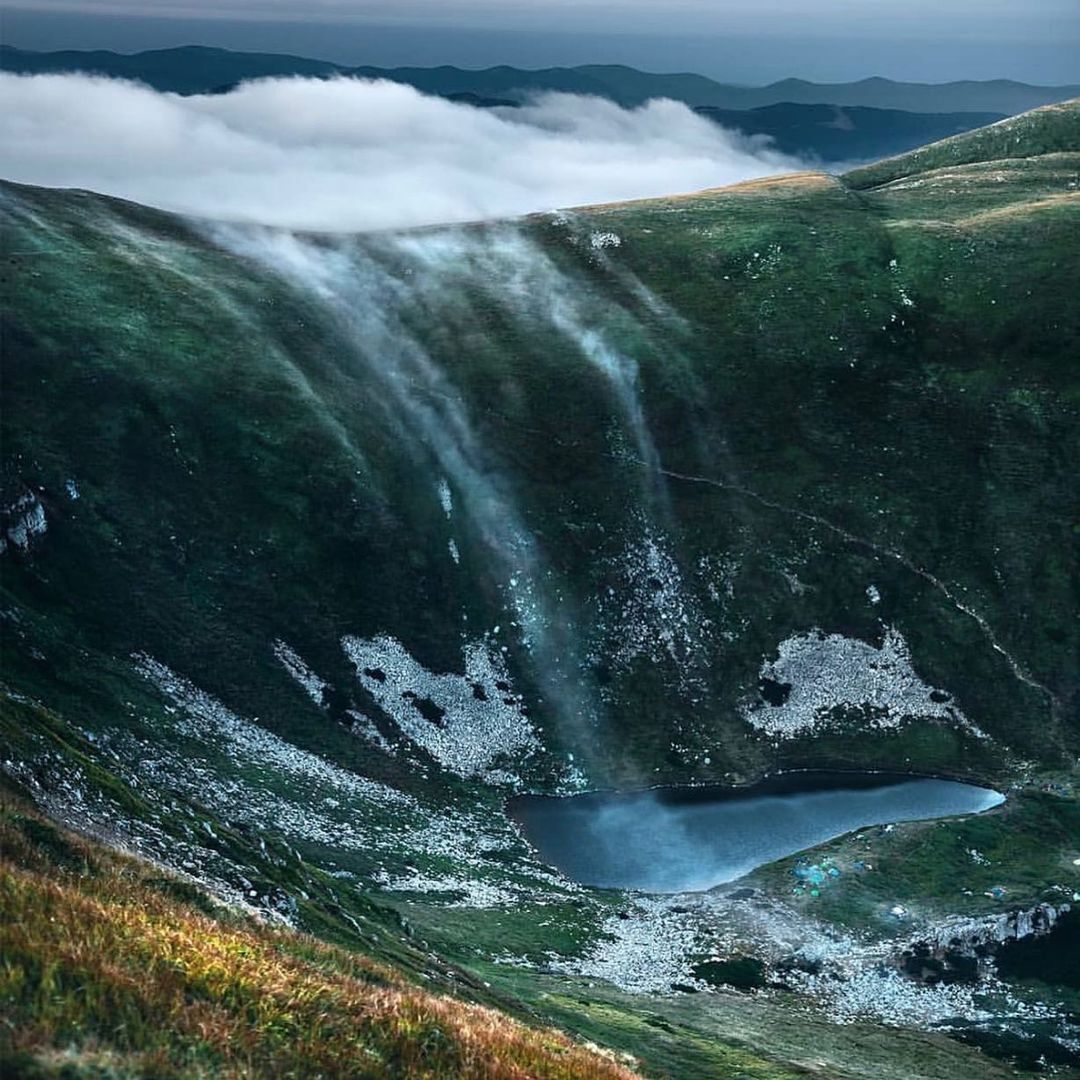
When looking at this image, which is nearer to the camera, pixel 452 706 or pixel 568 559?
pixel 452 706

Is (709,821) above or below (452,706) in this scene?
below

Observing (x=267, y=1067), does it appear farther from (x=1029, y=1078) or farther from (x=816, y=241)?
(x=816, y=241)

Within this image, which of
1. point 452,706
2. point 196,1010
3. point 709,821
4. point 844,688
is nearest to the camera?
point 196,1010

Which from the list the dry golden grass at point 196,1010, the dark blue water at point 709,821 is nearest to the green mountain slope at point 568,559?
the dark blue water at point 709,821

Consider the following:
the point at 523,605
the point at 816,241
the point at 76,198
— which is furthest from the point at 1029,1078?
the point at 76,198

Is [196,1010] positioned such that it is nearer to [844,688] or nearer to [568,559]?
[568,559]

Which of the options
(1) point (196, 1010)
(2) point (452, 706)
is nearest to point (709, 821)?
(2) point (452, 706)

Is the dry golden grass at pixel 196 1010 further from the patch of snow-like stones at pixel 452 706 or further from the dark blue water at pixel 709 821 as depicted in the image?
the patch of snow-like stones at pixel 452 706
